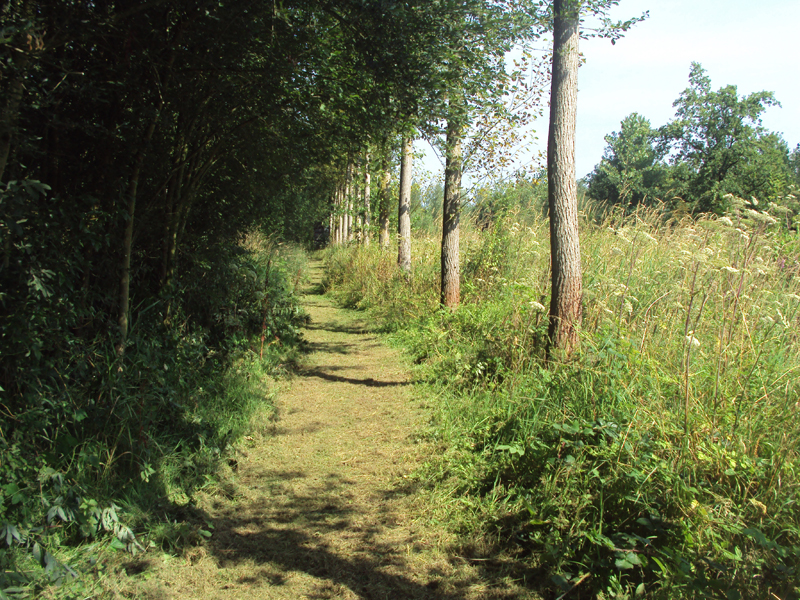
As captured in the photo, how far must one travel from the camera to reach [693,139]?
41.3m

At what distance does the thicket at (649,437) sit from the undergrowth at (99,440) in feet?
6.63

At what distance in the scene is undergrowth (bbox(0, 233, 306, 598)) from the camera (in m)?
2.86

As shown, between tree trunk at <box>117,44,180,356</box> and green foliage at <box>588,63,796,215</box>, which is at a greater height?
green foliage at <box>588,63,796,215</box>

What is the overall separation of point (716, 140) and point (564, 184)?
42.8 m

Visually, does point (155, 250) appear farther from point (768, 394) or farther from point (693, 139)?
point (693, 139)

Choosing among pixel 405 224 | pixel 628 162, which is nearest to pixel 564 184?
pixel 405 224

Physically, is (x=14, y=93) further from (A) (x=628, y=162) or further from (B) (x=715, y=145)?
(A) (x=628, y=162)

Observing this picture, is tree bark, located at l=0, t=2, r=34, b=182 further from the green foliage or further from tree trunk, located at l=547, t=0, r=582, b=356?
the green foliage

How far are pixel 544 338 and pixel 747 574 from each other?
319cm

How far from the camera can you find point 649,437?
3443 mm

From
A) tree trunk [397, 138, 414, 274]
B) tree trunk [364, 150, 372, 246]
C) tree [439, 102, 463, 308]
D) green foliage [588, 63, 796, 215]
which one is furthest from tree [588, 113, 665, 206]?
tree [439, 102, 463, 308]

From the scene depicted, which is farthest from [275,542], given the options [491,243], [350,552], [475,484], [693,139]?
[693,139]

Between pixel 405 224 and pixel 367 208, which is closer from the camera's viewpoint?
pixel 405 224

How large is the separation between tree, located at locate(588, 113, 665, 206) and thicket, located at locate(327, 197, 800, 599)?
1836 inches
